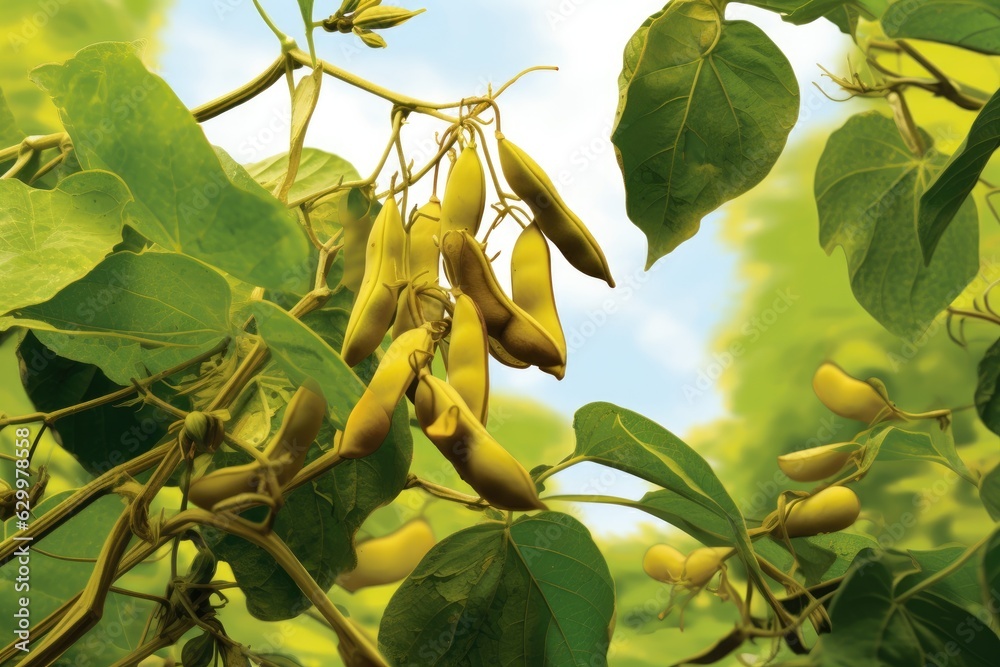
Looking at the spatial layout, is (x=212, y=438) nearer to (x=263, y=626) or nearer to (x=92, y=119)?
(x=92, y=119)

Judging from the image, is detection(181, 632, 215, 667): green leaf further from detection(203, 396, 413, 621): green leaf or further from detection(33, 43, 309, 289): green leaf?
detection(33, 43, 309, 289): green leaf

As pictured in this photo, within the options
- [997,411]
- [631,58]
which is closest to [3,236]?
[631,58]

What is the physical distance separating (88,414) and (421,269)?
8.9 inches

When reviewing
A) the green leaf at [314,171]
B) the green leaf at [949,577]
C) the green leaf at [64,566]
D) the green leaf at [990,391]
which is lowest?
the green leaf at [64,566]

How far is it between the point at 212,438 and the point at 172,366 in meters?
0.12

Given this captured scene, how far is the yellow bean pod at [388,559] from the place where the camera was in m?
0.48

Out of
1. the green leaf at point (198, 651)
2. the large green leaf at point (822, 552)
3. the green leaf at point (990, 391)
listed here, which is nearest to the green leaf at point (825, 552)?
the large green leaf at point (822, 552)

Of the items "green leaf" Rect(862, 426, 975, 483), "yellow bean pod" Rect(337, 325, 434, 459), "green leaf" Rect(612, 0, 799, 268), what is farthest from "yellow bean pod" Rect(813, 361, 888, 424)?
"yellow bean pod" Rect(337, 325, 434, 459)

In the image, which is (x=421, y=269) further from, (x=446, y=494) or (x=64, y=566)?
(x=64, y=566)

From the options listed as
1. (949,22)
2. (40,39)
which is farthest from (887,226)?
(40,39)

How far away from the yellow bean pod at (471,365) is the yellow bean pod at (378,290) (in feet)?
0.10

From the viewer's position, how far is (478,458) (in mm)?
296

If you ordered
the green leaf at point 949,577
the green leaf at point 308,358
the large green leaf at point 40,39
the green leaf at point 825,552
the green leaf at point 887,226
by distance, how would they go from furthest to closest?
the large green leaf at point 40,39 → the green leaf at point 887,226 → the green leaf at point 825,552 → the green leaf at point 949,577 → the green leaf at point 308,358

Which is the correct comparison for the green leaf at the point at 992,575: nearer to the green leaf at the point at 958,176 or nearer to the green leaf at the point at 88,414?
the green leaf at the point at 958,176
